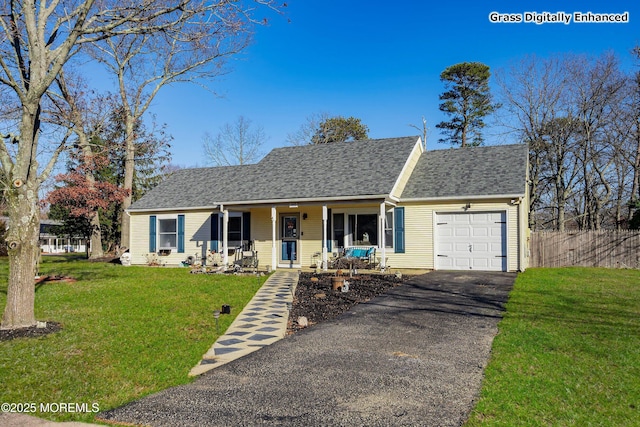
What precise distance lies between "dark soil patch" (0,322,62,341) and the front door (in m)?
10.8

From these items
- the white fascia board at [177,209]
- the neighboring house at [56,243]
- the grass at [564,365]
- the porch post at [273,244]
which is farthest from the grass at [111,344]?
the neighboring house at [56,243]

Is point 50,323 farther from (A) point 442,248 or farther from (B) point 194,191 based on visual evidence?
(B) point 194,191

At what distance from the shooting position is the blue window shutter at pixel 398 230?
16.4 metres

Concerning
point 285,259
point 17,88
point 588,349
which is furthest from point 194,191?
point 588,349

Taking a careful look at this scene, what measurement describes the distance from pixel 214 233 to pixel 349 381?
14.4 metres

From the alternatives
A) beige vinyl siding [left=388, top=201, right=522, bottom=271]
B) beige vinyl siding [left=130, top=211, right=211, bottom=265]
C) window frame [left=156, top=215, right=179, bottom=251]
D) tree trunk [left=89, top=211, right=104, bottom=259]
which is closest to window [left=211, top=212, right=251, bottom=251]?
beige vinyl siding [left=130, top=211, right=211, bottom=265]

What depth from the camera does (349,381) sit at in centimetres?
497

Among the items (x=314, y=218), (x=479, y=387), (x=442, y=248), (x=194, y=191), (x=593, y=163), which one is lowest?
(x=479, y=387)

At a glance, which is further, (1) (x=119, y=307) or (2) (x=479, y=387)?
(1) (x=119, y=307)

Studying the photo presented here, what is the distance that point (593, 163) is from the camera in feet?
84.9

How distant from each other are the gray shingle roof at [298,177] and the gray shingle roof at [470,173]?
3.39ft

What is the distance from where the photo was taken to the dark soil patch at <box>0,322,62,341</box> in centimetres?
675

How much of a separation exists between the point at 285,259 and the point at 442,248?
5.86m

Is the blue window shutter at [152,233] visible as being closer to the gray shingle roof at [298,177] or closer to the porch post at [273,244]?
the gray shingle roof at [298,177]
